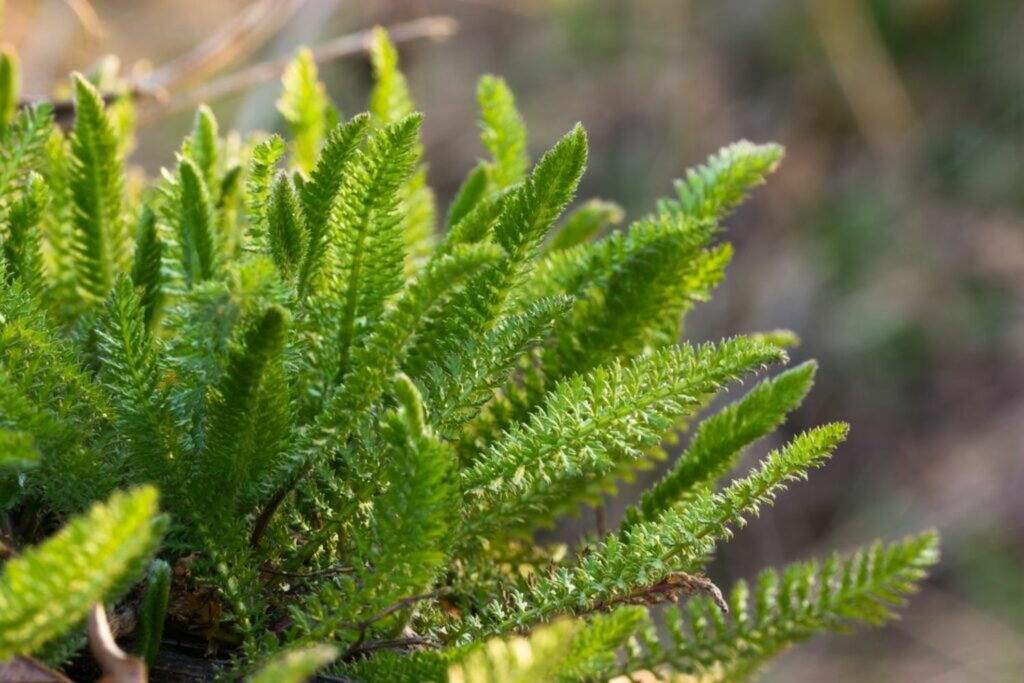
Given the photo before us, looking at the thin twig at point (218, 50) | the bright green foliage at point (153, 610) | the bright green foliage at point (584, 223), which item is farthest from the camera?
the thin twig at point (218, 50)

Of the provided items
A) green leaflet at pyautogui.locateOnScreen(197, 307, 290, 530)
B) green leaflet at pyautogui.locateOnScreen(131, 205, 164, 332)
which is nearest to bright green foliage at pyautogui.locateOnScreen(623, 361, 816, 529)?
green leaflet at pyautogui.locateOnScreen(197, 307, 290, 530)

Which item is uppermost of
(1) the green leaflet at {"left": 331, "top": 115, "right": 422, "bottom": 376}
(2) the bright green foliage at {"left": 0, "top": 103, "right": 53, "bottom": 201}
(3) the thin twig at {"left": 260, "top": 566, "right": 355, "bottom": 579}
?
(2) the bright green foliage at {"left": 0, "top": 103, "right": 53, "bottom": 201}

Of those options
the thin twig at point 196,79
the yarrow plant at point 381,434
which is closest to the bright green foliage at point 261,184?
the yarrow plant at point 381,434

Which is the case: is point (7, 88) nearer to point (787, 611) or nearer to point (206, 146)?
point (206, 146)

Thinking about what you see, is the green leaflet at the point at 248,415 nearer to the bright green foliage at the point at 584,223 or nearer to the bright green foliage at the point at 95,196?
the bright green foliage at the point at 95,196

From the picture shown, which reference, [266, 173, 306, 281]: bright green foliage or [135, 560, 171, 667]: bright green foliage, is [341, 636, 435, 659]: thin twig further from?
[266, 173, 306, 281]: bright green foliage

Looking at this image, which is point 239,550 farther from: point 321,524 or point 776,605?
point 776,605
